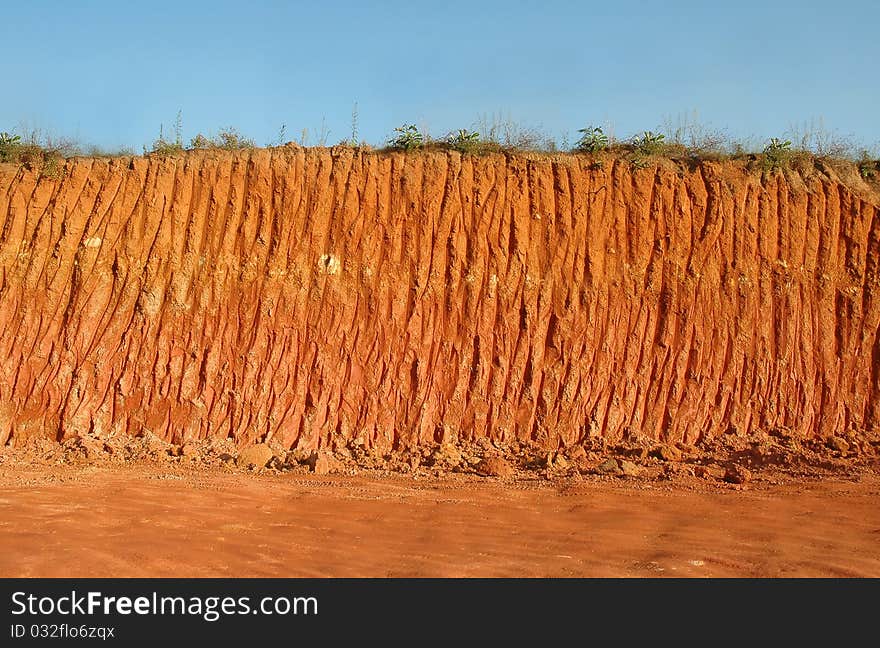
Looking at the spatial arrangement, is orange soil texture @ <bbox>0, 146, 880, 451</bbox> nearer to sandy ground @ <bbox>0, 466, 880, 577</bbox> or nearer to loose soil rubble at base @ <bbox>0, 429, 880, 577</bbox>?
loose soil rubble at base @ <bbox>0, 429, 880, 577</bbox>

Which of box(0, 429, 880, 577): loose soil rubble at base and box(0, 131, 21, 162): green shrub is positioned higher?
box(0, 131, 21, 162): green shrub

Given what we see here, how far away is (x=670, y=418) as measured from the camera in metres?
11.3

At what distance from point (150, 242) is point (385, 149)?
13.6 ft

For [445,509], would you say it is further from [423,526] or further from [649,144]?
[649,144]

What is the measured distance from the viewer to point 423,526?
294 inches

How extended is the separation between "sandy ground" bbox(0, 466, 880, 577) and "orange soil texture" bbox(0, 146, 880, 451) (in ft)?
5.85

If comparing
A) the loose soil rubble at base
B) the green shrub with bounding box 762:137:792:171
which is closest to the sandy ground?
the loose soil rubble at base

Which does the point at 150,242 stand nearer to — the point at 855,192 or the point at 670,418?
the point at 670,418

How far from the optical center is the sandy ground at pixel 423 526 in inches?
243

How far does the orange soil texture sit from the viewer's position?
37.7ft

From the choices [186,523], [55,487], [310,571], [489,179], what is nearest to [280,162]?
[489,179]

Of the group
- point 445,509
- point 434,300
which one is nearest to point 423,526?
point 445,509
